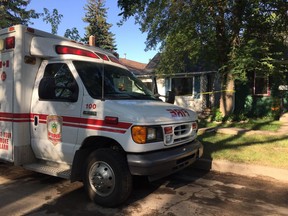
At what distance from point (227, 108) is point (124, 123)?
34.5ft

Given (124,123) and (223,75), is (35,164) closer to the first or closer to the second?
(124,123)

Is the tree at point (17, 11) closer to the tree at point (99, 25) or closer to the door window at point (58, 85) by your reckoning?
the door window at point (58, 85)

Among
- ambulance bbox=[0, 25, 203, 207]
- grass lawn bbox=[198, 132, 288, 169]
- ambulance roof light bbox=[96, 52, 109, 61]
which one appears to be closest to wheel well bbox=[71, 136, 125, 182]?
ambulance bbox=[0, 25, 203, 207]

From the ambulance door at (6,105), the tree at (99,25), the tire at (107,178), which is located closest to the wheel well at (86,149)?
the tire at (107,178)

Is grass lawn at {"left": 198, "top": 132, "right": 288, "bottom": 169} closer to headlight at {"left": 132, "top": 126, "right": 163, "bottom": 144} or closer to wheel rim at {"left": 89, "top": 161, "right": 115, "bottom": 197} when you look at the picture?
headlight at {"left": 132, "top": 126, "right": 163, "bottom": 144}

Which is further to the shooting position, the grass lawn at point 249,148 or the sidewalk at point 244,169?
the grass lawn at point 249,148

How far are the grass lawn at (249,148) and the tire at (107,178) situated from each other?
10.3 feet

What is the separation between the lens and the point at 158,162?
4.80 m

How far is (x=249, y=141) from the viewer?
9344 mm

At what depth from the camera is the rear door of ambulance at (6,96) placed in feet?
19.9

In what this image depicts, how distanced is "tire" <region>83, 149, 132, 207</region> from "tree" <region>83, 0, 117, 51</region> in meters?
40.9

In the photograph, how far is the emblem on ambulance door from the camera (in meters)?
5.64


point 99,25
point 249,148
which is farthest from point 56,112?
point 99,25

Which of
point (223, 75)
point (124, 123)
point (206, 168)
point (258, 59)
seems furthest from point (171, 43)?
point (124, 123)
